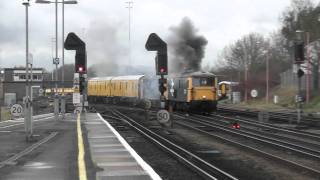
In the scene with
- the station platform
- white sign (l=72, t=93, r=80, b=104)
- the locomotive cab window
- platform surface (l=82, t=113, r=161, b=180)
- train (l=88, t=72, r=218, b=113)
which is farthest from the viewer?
train (l=88, t=72, r=218, b=113)

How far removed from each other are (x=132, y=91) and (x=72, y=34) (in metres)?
31.0

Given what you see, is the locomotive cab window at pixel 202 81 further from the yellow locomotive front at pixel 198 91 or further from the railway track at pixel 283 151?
the railway track at pixel 283 151

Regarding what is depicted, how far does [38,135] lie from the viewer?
89.0 feet

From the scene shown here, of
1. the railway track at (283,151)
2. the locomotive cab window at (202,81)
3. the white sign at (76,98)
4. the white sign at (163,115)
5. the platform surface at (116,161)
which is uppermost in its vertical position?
the locomotive cab window at (202,81)

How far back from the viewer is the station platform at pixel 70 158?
13914 millimetres

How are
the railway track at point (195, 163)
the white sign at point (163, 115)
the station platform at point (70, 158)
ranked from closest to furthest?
the station platform at point (70, 158), the railway track at point (195, 163), the white sign at point (163, 115)

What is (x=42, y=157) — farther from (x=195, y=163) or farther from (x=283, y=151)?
(x=283, y=151)

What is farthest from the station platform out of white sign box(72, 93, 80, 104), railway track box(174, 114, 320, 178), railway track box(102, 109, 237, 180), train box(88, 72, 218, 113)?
train box(88, 72, 218, 113)

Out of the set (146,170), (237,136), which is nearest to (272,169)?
(146,170)

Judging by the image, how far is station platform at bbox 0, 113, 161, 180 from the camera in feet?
45.6

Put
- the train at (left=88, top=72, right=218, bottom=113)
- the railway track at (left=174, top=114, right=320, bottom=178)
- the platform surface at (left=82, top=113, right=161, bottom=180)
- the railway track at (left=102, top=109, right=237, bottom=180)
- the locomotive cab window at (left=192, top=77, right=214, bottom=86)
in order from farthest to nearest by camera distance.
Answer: the train at (left=88, top=72, right=218, bottom=113), the locomotive cab window at (left=192, top=77, right=214, bottom=86), the railway track at (left=174, top=114, right=320, bottom=178), the railway track at (left=102, top=109, right=237, bottom=180), the platform surface at (left=82, top=113, right=161, bottom=180)

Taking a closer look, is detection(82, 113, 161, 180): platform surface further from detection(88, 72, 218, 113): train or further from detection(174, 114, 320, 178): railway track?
detection(88, 72, 218, 113): train

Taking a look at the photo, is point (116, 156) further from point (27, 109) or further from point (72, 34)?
point (72, 34)

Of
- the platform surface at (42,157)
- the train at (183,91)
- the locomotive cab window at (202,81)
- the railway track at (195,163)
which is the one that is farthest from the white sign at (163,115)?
the locomotive cab window at (202,81)
